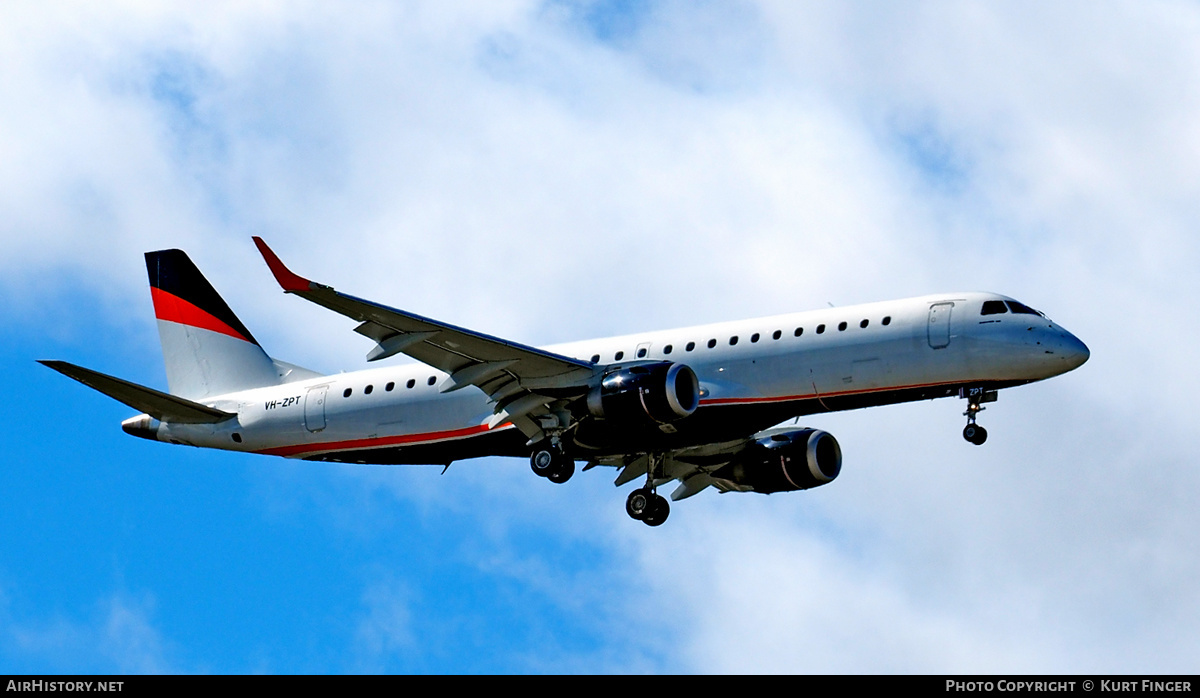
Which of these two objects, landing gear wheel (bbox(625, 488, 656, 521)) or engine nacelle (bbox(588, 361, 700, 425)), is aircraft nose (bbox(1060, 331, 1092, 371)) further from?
landing gear wheel (bbox(625, 488, 656, 521))

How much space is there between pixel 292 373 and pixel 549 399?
12.1m

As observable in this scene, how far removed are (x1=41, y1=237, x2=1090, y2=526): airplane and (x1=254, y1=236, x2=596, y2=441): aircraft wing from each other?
0.16 ft

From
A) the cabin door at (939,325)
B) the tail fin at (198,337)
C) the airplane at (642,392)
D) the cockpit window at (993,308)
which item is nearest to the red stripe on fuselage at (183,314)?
the tail fin at (198,337)

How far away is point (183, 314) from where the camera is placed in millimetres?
54844

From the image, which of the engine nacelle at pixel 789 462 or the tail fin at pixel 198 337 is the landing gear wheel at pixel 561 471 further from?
the tail fin at pixel 198 337

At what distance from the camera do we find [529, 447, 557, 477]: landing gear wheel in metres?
44.2

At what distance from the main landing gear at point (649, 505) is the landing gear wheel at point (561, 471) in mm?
3945

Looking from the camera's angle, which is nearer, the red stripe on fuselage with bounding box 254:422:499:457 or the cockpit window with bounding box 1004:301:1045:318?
the cockpit window with bounding box 1004:301:1045:318

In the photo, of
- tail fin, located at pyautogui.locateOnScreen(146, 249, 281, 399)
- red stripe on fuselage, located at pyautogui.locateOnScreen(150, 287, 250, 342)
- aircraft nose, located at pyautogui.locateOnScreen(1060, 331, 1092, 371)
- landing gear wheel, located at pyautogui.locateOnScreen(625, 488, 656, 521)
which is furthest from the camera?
red stripe on fuselage, located at pyautogui.locateOnScreen(150, 287, 250, 342)

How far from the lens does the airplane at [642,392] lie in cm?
4122

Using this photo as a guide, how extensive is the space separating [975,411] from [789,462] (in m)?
7.92
